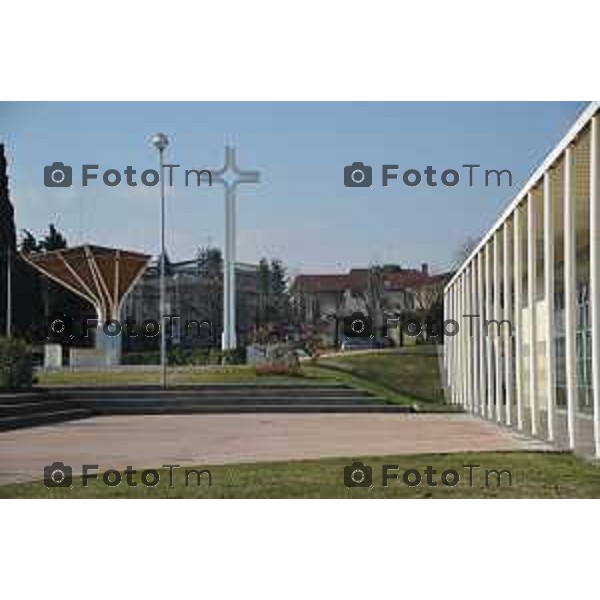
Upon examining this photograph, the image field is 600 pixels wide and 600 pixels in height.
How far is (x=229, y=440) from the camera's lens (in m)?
15.9

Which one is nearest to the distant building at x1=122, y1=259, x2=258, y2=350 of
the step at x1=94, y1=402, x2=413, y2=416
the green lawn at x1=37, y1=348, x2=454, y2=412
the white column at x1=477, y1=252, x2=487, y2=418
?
the green lawn at x1=37, y1=348, x2=454, y2=412

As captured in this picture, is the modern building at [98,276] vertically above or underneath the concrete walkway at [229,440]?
above

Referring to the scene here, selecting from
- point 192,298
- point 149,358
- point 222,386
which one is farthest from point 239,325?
point 222,386

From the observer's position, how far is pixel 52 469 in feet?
38.2

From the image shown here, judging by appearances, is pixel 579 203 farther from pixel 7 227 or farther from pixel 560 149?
pixel 7 227

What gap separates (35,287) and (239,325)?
33.7ft

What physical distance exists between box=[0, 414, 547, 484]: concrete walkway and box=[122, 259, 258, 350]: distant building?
27.4m

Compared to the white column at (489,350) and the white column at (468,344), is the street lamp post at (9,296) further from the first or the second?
the white column at (489,350)

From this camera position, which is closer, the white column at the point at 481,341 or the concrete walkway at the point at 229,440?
the concrete walkway at the point at 229,440

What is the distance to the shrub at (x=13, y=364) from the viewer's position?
76.5ft

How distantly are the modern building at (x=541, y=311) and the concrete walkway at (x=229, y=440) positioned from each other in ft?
3.32

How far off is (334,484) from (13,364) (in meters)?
15.3

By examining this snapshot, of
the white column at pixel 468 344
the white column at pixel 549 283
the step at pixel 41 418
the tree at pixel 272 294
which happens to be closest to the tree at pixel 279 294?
the tree at pixel 272 294

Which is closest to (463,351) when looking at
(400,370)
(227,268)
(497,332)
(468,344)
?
(468,344)
